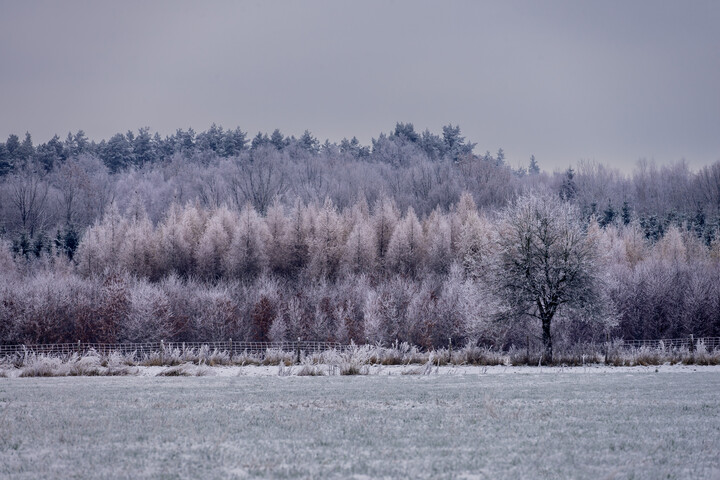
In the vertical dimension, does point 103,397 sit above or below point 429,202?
below

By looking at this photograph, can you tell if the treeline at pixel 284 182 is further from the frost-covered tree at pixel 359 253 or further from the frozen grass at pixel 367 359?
the frozen grass at pixel 367 359

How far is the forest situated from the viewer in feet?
143

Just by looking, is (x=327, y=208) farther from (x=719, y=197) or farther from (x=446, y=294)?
(x=719, y=197)

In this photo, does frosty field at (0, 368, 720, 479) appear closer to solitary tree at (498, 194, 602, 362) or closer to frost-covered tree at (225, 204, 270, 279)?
solitary tree at (498, 194, 602, 362)

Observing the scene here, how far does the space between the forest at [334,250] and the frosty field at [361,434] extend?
24.1 metres

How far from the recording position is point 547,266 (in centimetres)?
3784

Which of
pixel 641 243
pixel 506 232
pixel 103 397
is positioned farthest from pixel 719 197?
pixel 103 397

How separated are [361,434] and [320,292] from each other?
46.9 m

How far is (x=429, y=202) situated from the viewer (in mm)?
110750

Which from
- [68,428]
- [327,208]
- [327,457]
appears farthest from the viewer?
[327,208]

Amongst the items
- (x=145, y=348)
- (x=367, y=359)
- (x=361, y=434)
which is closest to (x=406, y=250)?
(x=145, y=348)

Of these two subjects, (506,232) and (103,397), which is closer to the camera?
(103,397)

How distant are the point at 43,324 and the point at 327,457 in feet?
146

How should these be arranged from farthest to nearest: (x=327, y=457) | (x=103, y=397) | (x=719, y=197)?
(x=719, y=197) → (x=103, y=397) → (x=327, y=457)
